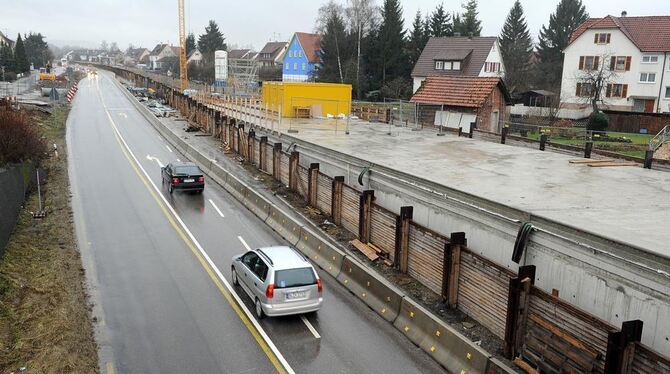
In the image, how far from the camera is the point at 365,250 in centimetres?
1777

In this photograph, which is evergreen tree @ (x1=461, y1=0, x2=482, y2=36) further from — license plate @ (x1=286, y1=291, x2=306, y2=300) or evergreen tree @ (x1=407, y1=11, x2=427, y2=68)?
license plate @ (x1=286, y1=291, x2=306, y2=300)

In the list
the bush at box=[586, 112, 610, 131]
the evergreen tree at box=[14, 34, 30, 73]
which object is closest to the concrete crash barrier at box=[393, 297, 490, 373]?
the bush at box=[586, 112, 610, 131]

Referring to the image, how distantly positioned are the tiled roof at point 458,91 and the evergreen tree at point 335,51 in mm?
45997

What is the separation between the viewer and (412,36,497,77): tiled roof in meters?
69.9

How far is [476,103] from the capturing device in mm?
33500

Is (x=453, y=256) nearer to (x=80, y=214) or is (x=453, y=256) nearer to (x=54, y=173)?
(x=80, y=214)

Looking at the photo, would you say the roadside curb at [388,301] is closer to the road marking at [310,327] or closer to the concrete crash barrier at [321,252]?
the concrete crash barrier at [321,252]

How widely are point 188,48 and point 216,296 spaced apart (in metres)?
178

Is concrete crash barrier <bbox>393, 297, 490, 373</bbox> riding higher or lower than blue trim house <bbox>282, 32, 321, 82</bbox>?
lower

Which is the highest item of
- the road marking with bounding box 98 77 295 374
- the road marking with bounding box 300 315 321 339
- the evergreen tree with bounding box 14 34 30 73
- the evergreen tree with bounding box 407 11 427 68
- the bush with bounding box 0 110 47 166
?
the evergreen tree with bounding box 407 11 427 68

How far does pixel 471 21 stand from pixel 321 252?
276ft

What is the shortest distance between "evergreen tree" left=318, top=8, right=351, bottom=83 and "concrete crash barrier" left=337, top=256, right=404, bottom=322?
68573 mm

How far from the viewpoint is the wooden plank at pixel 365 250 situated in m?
17.2

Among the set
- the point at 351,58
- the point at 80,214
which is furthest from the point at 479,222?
the point at 351,58
